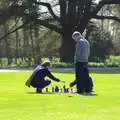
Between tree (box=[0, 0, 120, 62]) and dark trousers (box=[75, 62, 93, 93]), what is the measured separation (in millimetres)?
27953

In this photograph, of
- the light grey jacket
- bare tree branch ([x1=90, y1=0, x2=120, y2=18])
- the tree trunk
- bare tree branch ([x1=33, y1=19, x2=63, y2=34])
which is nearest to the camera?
the light grey jacket

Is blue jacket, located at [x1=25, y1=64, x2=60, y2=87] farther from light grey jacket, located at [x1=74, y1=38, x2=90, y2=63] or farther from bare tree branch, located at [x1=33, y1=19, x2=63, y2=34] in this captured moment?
bare tree branch, located at [x1=33, y1=19, x2=63, y2=34]

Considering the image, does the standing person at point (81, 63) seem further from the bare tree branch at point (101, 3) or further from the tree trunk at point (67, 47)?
the tree trunk at point (67, 47)

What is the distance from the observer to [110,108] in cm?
1188

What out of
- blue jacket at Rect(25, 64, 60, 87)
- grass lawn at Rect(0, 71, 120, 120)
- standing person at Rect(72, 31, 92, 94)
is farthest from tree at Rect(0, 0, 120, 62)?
grass lawn at Rect(0, 71, 120, 120)

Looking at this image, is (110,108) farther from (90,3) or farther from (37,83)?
(90,3)

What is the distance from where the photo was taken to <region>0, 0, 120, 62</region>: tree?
4512 cm

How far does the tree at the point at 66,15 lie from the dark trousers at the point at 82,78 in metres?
28.0

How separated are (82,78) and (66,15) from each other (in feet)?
105

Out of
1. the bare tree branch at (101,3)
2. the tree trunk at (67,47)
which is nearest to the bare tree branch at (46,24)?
the tree trunk at (67,47)

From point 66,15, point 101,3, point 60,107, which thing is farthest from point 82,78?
point 66,15

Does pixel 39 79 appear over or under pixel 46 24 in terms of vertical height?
under

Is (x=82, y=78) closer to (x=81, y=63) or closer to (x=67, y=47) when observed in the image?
(x=81, y=63)

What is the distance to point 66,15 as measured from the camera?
4822 cm
